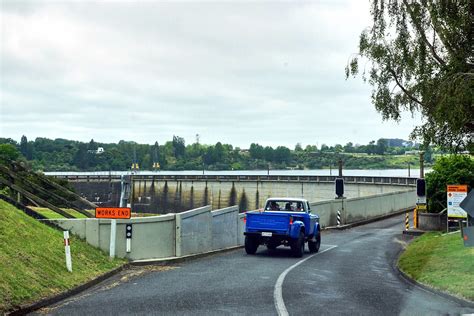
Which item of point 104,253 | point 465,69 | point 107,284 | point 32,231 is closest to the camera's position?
point 107,284

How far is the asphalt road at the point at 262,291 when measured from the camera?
10195mm

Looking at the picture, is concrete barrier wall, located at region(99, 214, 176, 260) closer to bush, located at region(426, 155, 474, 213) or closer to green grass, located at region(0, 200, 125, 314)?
A: green grass, located at region(0, 200, 125, 314)

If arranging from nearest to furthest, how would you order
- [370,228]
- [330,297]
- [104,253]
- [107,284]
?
1. [330,297]
2. [107,284]
3. [104,253]
4. [370,228]

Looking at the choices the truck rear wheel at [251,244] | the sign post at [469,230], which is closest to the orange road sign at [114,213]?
the truck rear wheel at [251,244]

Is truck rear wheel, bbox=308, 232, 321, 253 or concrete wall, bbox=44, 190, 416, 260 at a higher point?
concrete wall, bbox=44, 190, 416, 260

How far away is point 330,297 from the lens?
1170 centimetres

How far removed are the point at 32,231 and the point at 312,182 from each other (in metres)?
74.1

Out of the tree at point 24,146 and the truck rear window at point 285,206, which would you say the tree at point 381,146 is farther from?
the truck rear window at point 285,206

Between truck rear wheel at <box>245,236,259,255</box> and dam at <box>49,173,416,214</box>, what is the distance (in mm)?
51084

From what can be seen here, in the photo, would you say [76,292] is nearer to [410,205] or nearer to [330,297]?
[330,297]

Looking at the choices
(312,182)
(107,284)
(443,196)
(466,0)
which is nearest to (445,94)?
(466,0)

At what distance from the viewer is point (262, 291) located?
40.1 feet

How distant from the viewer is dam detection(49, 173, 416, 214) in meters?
79.9

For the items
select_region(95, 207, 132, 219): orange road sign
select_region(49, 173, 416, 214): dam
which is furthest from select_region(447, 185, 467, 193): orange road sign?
select_region(49, 173, 416, 214): dam
